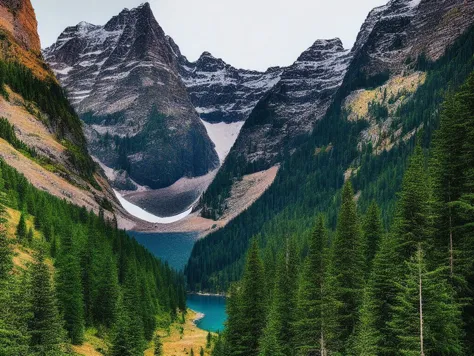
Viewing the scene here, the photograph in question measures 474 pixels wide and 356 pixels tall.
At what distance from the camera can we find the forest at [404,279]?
21.2 meters

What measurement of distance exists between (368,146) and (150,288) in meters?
121

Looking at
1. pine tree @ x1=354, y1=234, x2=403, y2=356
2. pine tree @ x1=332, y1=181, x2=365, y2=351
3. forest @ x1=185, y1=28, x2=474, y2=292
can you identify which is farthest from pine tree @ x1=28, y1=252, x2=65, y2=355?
forest @ x1=185, y1=28, x2=474, y2=292

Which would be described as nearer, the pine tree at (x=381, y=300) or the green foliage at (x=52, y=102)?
the pine tree at (x=381, y=300)

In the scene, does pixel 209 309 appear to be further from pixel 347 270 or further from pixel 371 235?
pixel 347 270

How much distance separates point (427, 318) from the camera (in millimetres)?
20562

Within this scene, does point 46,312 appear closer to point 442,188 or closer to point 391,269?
point 391,269

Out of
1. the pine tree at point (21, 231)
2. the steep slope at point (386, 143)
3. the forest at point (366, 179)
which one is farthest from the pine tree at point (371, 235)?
the steep slope at point (386, 143)

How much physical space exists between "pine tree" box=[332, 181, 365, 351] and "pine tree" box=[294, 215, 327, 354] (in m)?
1.26

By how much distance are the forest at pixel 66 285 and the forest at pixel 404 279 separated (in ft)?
42.9

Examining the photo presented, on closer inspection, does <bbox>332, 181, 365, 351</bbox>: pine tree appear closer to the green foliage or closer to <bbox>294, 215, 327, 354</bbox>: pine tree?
<bbox>294, 215, 327, 354</bbox>: pine tree

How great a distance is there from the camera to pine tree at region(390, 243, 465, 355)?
20547 millimetres

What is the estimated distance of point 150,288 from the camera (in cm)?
8850

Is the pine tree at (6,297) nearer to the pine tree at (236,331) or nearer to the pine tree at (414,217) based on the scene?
the pine tree at (414,217)

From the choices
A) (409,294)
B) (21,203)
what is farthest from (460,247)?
(21,203)
